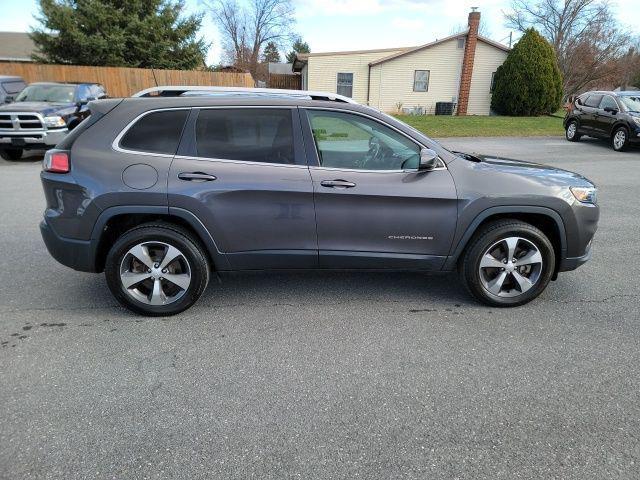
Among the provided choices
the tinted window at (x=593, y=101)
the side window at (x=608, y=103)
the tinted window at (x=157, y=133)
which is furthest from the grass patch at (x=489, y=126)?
the tinted window at (x=157, y=133)

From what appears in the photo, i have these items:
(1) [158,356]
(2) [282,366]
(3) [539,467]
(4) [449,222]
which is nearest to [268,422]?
(2) [282,366]

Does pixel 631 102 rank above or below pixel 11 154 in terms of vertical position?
above

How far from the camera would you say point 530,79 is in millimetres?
24016

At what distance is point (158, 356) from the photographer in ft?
10.2

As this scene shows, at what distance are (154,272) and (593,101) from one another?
16195mm

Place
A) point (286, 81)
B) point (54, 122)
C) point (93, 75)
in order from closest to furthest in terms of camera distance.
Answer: point (54, 122) < point (93, 75) < point (286, 81)

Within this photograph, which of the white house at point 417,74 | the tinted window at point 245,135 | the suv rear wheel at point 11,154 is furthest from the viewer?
the white house at point 417,74

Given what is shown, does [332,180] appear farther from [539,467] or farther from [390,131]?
[539,467]

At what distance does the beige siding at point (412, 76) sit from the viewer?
25.9 m

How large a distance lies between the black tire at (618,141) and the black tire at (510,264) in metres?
12.5

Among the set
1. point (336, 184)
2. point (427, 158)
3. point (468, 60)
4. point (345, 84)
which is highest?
point (468, 60)

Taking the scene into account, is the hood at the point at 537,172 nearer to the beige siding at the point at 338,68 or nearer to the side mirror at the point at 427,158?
the side mirror at the point at 427,158

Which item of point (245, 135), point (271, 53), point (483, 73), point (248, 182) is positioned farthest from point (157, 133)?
point (271, 53)

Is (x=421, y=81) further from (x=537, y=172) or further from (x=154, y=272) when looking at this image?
(x=154, y=272)
